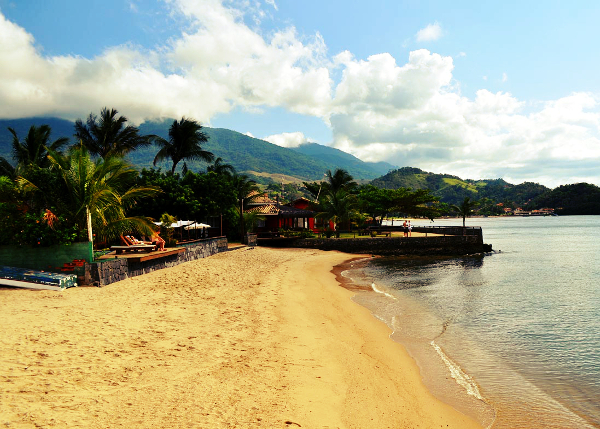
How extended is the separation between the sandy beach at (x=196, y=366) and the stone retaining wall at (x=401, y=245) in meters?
28.1

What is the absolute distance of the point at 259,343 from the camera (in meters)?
9.47

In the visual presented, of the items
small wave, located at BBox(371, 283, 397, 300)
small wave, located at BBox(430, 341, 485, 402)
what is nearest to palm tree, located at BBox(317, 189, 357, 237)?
small wave, located at BBox(371, 283, 397, 300)

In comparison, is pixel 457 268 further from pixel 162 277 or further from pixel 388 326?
pixel 162 277

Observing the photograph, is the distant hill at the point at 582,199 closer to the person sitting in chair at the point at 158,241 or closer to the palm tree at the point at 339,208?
the palm tree at the point at 339,208

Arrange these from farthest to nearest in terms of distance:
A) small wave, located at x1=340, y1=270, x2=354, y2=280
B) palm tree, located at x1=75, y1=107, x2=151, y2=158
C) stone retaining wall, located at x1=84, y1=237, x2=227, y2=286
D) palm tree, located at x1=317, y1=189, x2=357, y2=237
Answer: palm tree, located at x1=317, y1=189, x2=357, y2=237, palm tree, located at x1=75, y1=107, x2=151, y2=158, small wave, located at x1=340, y1=270, x2=354, y2=280, stone retaining wall, located at x1=84, y1=237, x2=227, y2=286

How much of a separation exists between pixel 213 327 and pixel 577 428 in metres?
8.43

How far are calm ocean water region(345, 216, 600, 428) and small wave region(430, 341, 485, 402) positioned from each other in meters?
0.03

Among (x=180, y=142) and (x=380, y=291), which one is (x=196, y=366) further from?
(x=180, y=142)

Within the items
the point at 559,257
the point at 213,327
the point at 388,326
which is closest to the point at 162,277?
the point at 213,327

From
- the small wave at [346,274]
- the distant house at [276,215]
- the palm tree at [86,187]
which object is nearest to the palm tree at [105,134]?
the distant house at [276,215]

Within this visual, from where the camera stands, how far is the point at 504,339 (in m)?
12.3

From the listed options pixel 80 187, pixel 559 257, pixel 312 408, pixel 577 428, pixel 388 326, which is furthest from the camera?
pixel 559 257

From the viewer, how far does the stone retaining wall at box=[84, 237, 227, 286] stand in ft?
48.0

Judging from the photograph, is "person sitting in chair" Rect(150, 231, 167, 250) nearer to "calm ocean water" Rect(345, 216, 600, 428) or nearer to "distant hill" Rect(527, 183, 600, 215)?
"calm ocean water" Rect(345, 216, 600, 428)
